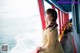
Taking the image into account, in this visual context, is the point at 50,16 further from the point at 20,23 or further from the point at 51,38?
the point at 20,23

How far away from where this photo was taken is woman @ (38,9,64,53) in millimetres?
1275

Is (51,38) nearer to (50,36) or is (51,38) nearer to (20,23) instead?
(50,36)

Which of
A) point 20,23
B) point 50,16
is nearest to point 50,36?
point 50,16

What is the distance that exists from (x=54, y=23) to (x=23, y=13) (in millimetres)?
5548

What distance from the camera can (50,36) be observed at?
127 centimetres

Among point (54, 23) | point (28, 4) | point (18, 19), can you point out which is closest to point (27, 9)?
point (28, 4)

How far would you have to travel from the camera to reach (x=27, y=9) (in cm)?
643

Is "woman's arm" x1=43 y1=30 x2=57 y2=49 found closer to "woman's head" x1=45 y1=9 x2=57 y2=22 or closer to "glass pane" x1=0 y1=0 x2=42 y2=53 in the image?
"woman's head" x1=45 y1=9 x2=57 y2=22

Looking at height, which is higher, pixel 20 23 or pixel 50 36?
pixel 50 36

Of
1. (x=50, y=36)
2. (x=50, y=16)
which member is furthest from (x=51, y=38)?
(x=50, y=16)

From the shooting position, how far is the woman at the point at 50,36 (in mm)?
1275

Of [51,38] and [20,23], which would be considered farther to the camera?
[20,23]

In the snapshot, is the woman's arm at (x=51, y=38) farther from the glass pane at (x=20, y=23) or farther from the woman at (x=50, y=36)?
the glass pane at (x=20, y=23)

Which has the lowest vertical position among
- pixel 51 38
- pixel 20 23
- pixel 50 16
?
pixel 20 23
